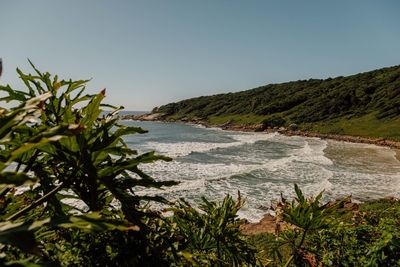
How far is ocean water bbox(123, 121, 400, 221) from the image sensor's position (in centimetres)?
2403

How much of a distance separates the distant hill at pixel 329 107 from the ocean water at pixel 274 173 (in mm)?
17297

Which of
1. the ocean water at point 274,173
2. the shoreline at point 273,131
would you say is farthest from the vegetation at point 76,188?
the ocean water at point 274,173

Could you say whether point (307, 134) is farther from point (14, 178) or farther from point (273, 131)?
point (14, 178)

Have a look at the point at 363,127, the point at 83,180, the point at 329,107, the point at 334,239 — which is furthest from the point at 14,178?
the point at 329,107

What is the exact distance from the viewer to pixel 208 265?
11.6 feet

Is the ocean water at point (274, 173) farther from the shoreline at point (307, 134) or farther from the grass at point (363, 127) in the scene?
the grass at point (363, 127)

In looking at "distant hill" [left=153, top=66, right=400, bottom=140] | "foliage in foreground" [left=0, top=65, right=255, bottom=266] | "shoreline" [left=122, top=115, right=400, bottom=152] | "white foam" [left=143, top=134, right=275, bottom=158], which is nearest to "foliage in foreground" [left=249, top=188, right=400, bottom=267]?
"foliage in foreground" [left=0, top=65, right=255, bottom=266]

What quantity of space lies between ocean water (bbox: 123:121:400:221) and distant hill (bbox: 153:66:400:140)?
17297 mm

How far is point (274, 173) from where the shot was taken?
1230 inches

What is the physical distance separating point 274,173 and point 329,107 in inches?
2039

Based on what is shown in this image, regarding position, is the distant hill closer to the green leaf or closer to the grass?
the grass

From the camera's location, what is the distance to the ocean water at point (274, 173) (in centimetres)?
2403

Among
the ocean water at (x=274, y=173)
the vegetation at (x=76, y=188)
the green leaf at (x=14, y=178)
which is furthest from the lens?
the ocean water at (x=274, y=173)

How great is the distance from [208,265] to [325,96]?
87259mm
